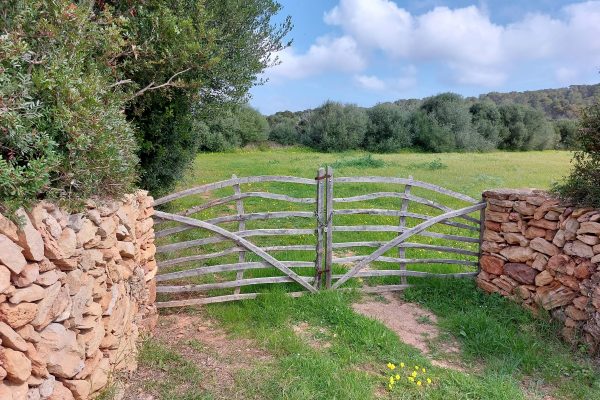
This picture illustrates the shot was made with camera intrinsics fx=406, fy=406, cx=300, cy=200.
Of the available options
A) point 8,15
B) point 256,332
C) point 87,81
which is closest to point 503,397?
point 256,332

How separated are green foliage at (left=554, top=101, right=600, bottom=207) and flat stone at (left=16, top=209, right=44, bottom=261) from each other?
536cm

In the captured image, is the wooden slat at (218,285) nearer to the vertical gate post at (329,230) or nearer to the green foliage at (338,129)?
the vertical gate post at (329,230)

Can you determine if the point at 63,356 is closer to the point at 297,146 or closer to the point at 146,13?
the point at 146,13

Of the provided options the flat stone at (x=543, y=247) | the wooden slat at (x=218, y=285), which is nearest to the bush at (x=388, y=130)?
the flat stone at (x=543, y=247)

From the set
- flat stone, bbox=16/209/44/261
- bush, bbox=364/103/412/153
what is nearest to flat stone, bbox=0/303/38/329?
flat stone, bbox=16/209/44/261

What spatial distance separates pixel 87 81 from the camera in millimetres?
3031

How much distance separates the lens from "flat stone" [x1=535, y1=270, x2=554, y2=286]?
499 cm

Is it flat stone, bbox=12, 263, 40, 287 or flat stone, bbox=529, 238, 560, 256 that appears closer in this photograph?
flat stone, bbox=12, 263, 40, 287

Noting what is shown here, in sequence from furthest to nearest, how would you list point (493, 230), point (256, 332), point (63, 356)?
point (493, 230), point (256, 332), point (63, 356)

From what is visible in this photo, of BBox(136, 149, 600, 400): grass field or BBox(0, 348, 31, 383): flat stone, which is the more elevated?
BBox(0, 348, 31, 383): flat stone

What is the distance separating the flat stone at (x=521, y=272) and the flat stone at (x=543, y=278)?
0.07 m

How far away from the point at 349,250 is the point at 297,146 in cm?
2764

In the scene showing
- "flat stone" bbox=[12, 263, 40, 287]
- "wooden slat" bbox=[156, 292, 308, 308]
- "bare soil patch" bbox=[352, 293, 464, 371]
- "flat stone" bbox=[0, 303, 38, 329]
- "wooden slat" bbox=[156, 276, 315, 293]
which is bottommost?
"bare soil patch" bbox=[352, 293, 464, 371]

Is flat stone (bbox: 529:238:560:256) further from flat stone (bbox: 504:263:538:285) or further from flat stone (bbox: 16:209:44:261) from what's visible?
flat stone (bbox: 16:209:44:261)
